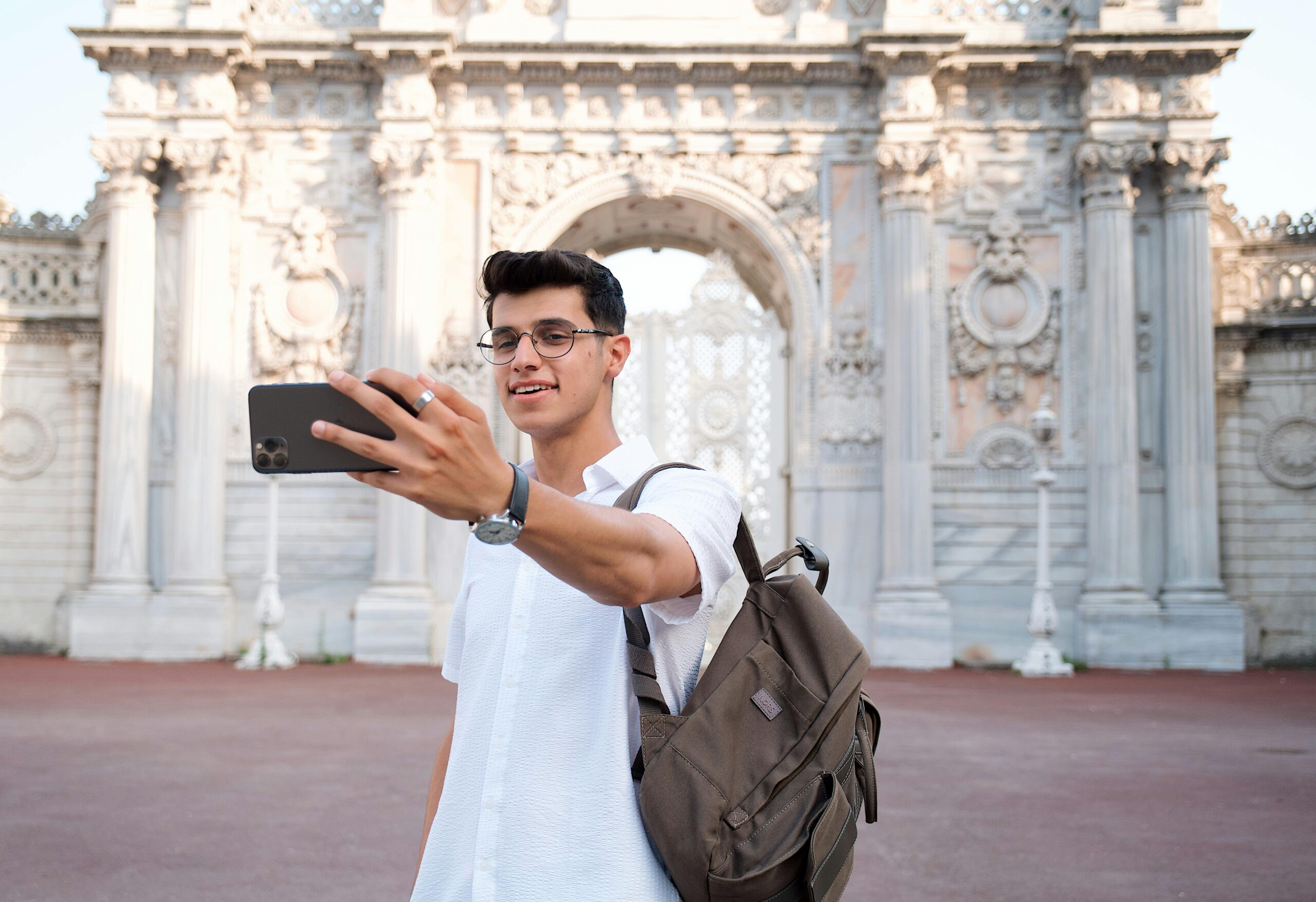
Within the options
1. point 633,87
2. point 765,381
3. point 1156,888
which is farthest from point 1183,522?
point 1156,888

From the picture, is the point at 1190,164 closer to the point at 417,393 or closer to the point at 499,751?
the point at 499,751

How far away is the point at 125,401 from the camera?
17.1m

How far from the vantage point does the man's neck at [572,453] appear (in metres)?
2.20

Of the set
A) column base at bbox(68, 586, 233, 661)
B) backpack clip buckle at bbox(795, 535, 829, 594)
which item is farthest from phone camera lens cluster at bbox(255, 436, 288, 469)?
column base at bbox(68, 586, 233, 661)

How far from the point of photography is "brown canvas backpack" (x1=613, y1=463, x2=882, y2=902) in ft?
5.95

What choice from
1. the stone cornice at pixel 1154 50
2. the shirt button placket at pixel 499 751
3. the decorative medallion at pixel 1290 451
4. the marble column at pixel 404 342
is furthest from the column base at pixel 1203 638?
the shirt button placket at pixel 499 751

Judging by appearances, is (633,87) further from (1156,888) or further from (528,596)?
(528,596)

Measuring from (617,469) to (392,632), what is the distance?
14994 mm

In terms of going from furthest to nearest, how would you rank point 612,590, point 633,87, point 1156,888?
1. point 633,87
2. point 1156,888
3. point 612,590

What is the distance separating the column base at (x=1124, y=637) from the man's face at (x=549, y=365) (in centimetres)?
1571

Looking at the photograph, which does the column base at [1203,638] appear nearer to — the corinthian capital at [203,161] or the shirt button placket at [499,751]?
the corinthian capital at [203,161]

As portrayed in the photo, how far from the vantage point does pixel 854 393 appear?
17359mm

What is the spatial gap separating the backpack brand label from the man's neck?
532 millimetres

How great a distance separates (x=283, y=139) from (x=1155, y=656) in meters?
14.4
